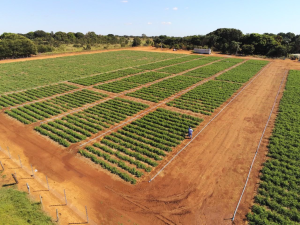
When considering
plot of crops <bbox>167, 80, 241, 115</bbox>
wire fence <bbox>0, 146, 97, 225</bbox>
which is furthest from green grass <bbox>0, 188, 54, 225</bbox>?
plot of crops <bbox>167, 80, 241, 115</bbox>

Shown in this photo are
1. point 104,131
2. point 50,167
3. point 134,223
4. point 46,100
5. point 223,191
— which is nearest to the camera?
point 134,223

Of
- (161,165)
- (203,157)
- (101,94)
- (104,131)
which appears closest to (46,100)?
(101,94)

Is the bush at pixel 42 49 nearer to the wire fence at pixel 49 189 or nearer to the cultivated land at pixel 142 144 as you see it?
the cultivated land at pixel 142 144

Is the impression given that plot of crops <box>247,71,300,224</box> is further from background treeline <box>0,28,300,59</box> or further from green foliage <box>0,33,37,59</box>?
green foliage <box>0,33,37,59</box>

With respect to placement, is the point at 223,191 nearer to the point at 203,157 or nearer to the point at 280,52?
the point at 203,157

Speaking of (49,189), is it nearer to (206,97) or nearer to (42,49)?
(206,97)

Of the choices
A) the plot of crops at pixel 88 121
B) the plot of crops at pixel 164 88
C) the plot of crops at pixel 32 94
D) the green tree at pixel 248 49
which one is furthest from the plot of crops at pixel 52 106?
the green tree at pixel 248 49
